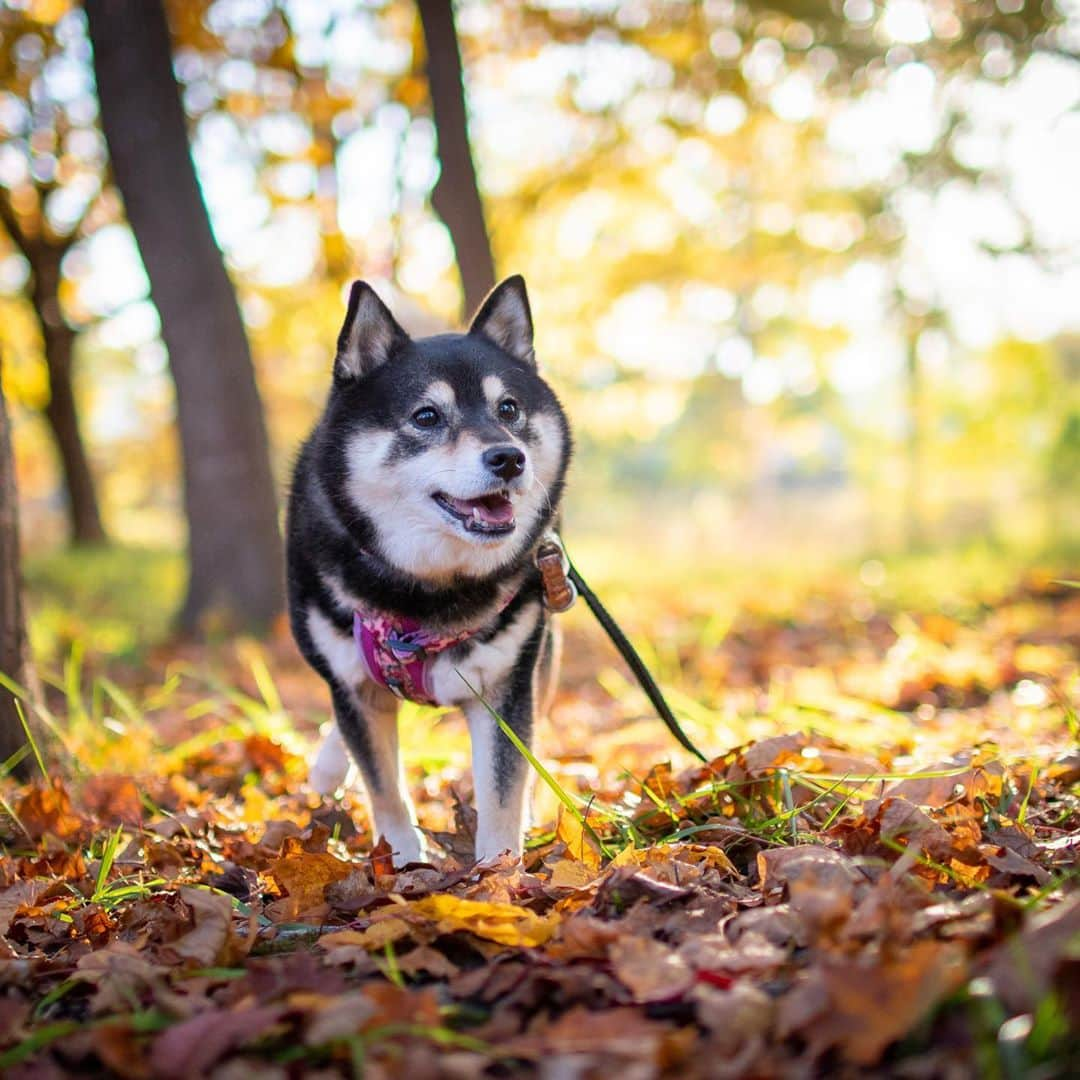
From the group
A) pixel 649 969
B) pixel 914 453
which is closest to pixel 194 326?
pixel 649 969

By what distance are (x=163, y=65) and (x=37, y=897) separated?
→ 20.3ft

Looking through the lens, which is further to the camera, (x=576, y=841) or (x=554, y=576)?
(x=554, y=576)

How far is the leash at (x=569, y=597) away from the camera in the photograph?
2.84 metres

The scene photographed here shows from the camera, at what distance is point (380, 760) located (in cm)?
282

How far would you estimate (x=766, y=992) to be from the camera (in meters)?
1.53

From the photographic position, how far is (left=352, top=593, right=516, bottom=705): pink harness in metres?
2.69

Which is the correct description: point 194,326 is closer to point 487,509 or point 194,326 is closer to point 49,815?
point 49,815

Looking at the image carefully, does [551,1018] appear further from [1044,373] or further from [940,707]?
[1044,373]

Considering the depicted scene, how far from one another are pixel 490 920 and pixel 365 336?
169 cm

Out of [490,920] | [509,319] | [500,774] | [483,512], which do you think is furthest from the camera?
[509,319]

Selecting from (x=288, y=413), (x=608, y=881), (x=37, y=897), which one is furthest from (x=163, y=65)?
(x=288, y=413)

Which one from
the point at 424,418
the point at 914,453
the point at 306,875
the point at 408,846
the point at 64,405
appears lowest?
the point at 914,453

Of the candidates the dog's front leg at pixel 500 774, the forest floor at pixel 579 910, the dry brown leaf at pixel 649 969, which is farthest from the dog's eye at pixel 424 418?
the dry brown leaf at pixel 649 969

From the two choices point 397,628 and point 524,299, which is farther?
point 524,299
